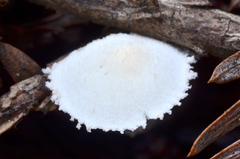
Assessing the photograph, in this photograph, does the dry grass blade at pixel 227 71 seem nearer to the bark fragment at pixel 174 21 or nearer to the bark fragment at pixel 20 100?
the bark fragment at pixel 174 21

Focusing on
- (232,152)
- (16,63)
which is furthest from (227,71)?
(16,63)

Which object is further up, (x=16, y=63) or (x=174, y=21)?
(x=174, y=21)

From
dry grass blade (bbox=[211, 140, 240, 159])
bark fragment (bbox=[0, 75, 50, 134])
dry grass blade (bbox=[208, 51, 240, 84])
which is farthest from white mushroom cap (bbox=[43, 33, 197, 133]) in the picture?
dry grass blade (bbox=[211, 140, 240, 159])

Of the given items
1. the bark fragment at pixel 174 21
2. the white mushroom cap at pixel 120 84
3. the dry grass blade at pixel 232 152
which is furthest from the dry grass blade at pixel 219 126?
the bark fragment at pixel 174 21

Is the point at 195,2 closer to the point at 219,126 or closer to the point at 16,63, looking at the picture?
the point at 219,126

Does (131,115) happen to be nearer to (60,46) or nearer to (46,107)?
(46,107)

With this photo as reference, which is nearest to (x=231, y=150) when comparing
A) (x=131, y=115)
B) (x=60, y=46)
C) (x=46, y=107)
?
(x=131, y=115)
